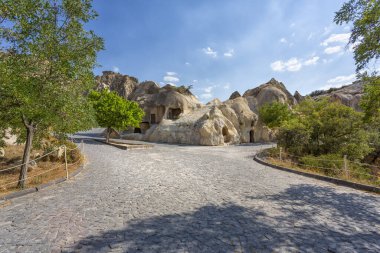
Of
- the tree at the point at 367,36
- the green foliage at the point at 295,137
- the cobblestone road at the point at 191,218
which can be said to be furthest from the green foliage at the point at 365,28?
the green foliage at the point at 295,137

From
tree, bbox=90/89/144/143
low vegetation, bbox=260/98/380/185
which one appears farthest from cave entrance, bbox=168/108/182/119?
low vegetation, bbox=260/98/380/185

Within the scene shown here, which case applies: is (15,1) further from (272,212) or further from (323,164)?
(323,164)

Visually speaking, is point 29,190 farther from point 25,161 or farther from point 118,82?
point 118,82

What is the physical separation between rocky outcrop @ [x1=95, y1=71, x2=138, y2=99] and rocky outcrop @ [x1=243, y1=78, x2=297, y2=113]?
42.5 m

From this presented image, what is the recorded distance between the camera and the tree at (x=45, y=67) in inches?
321

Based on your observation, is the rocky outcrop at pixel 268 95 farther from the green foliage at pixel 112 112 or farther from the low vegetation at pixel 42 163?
the low vegetation at pixel 42 163

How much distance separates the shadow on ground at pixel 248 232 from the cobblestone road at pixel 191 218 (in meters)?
0.02

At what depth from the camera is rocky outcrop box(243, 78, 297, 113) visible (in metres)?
51.8

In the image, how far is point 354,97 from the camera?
176ft

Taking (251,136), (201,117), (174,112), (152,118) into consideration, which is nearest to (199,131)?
(201,117)

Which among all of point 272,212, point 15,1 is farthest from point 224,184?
point 15,1

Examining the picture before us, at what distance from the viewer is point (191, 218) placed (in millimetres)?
5676

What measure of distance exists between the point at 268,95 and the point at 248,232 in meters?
51.9

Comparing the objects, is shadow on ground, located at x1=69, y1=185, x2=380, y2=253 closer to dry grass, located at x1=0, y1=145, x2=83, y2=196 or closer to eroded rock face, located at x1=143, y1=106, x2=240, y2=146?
dry grass, located at x1=0, y1=145, x2=83, y2=196
